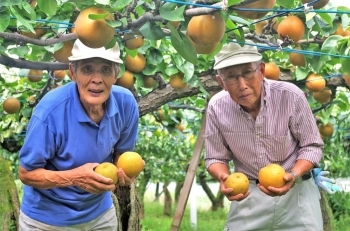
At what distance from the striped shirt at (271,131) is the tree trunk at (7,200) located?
97 centimetres

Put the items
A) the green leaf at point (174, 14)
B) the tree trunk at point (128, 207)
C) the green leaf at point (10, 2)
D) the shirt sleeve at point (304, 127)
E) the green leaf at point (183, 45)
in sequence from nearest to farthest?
1. the green leaf at point (174, 14)
2. the green leaf at point (183, 45)
3. the green leaf at point (10, 2)
4. the shirt sleeve at point (304, 127)
5. the tree trunk at point (128, 207)

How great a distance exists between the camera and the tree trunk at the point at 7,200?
2.77 m

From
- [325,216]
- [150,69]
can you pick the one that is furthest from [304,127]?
[325,216]

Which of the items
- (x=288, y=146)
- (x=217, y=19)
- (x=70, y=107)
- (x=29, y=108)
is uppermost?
(x=217, y=19)

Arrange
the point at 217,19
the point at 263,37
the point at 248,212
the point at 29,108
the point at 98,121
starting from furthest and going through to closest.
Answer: the point at 29,108 → the point at 263,37 → the point at 248,212 → the point at 98,121 → the point at 217,19

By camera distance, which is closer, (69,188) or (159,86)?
(69,188)

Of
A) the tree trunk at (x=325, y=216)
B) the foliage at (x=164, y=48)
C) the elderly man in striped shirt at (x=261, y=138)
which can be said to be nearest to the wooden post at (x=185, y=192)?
the foliage at (x=164, y=48)

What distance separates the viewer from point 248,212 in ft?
10.1

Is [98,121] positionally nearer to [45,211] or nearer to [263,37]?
[45,211]

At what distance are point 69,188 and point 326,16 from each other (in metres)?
1.40

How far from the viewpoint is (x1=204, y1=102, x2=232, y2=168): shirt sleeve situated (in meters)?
3.07

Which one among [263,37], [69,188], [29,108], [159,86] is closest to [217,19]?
[69,188]

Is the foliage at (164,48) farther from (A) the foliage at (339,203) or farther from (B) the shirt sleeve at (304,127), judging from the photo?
(A) the foliage at (339,203)

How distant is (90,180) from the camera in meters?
2.48
